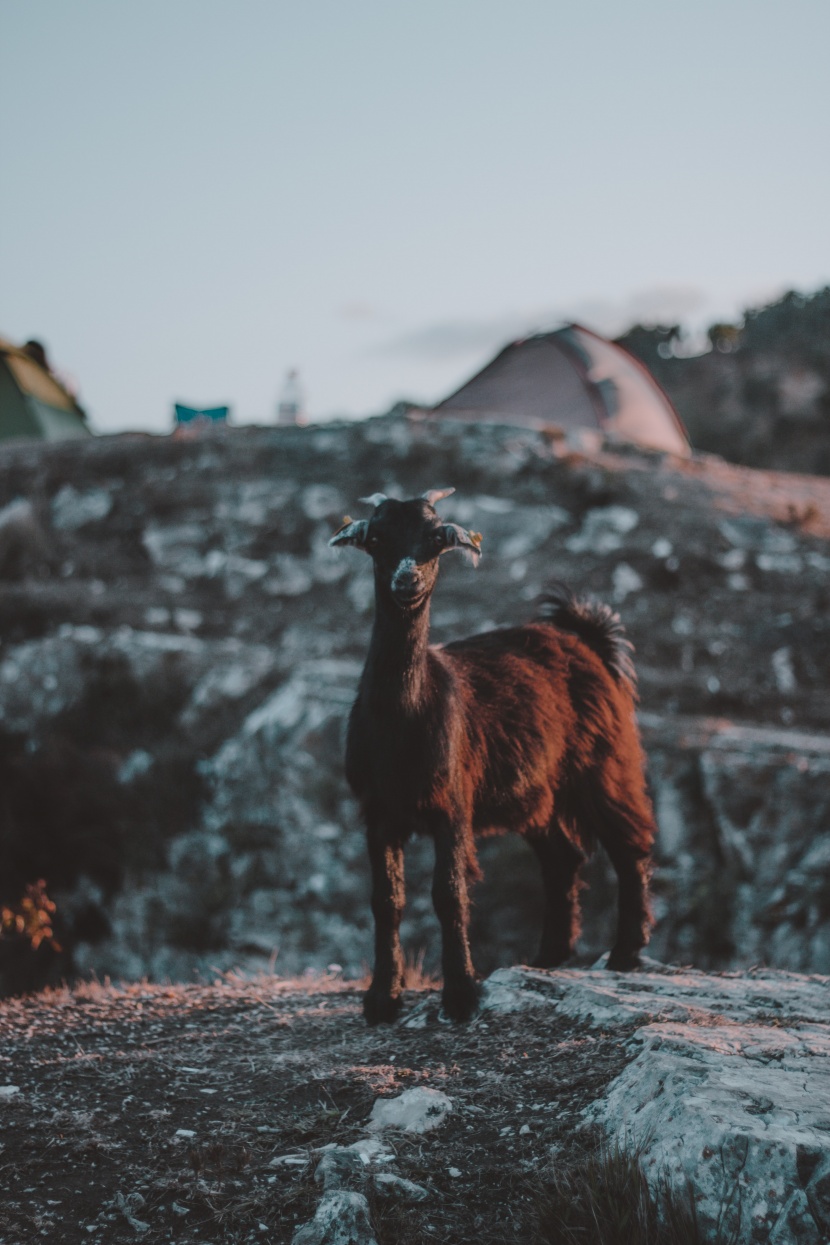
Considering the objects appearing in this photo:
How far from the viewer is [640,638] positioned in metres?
12.8

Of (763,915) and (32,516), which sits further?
(32,516)

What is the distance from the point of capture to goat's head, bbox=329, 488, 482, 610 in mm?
4703

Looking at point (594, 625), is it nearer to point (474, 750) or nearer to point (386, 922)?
point (474, 750)

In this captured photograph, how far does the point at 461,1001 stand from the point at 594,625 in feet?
8.46

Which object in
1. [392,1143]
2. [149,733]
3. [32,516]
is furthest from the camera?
[32,516]

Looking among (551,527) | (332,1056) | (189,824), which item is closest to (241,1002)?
(332,1056)

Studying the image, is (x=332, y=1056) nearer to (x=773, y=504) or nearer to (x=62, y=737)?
(x=62, y=737)

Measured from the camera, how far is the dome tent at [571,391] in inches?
803

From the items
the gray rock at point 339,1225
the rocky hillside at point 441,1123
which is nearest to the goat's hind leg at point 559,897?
the rocky hillside at point 441,1123

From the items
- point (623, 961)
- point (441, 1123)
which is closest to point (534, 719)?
point (623, 961)

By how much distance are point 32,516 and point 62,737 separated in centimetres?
527

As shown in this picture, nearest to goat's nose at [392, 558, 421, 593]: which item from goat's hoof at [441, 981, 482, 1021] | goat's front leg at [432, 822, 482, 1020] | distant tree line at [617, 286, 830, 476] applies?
goat's front leg at [432, 822, 482, 1020]

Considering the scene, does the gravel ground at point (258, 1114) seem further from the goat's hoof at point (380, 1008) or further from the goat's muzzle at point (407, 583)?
the goat's muzzle at point (407, 583)

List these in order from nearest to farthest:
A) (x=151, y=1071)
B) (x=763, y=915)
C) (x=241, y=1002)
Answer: (x=151, y=1071) < (x=241, y=1002) < (x=763, y=915)
